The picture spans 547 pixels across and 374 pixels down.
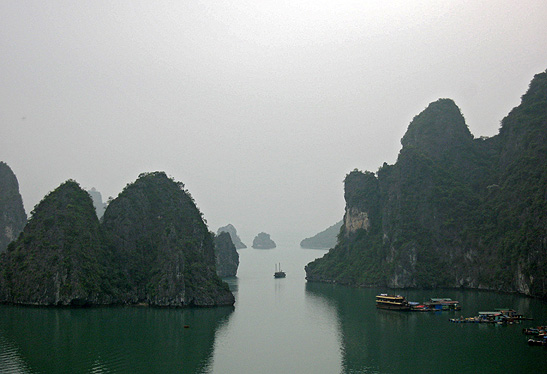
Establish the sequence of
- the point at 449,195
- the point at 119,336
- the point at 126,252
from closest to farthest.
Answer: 1. the point at 119,336
2. the point at 126,252
3. the point at 449,195

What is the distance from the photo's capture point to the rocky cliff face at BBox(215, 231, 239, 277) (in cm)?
9962

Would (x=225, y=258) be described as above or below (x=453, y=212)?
below

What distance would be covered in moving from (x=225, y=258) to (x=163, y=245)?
39.5 metres

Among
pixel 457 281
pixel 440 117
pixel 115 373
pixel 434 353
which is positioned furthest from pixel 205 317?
pixel 440 117

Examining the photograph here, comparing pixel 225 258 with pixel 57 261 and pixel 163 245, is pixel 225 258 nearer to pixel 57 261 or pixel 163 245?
pixel 163 245

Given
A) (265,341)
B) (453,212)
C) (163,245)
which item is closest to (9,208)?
(163,245)

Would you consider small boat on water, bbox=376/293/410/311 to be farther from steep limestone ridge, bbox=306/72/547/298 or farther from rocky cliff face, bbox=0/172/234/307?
rocky cliff face, bbox=0/172/234/307

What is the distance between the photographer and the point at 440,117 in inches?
3888

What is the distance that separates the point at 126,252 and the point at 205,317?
16532 mm

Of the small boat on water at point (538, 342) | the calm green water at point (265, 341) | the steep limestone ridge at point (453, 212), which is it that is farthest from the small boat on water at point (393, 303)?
the small boat on water at point (538, 342)

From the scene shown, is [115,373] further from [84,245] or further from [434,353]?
[84,245]

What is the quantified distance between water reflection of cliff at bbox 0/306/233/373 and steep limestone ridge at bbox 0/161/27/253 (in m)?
54.5

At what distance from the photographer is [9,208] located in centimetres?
10375

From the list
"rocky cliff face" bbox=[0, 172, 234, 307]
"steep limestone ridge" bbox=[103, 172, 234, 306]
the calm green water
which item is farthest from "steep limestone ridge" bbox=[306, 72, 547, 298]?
"rocky cliff face" bbox=[0, 172, 234, 307]
